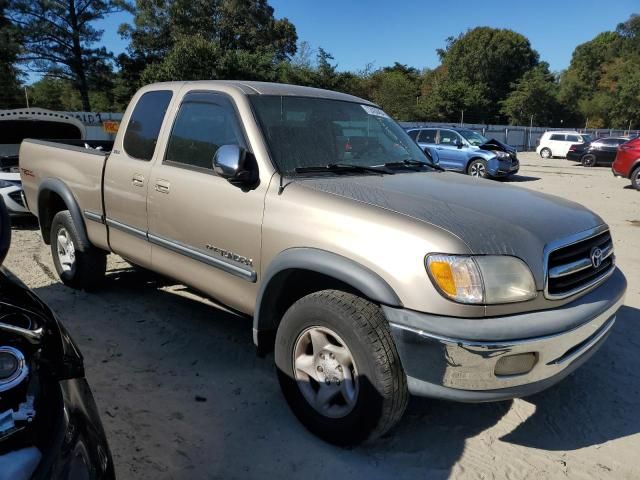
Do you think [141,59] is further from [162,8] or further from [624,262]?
[624,262]

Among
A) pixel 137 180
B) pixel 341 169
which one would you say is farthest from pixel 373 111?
pixel 137 180

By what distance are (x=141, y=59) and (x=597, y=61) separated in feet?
223

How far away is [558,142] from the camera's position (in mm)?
28469

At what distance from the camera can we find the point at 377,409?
7.86 feet

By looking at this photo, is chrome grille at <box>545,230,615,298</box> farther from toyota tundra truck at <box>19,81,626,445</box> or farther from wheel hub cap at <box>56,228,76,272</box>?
wheel hub cap at <box>56,228,76,272</box>

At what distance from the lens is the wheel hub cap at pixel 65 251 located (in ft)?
15.6

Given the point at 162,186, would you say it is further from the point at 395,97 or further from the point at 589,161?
the point at 395,97

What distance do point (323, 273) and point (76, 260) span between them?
3.14 meters

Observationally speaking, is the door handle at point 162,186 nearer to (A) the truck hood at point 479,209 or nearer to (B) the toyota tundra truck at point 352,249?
(B) the toyota tundra truck at point 352,249

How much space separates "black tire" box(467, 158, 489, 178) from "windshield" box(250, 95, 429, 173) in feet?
42.2

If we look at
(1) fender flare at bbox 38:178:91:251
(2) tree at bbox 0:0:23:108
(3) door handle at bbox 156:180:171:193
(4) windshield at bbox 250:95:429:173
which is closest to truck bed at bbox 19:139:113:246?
(1) fender flare at bbox 38:178:91:251

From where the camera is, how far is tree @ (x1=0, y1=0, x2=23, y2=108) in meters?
32.5

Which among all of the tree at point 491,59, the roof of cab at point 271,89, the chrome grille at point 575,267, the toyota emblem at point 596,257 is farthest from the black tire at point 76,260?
the tree at point 491,59

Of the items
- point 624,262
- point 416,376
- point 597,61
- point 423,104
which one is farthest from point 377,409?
point 597,61
